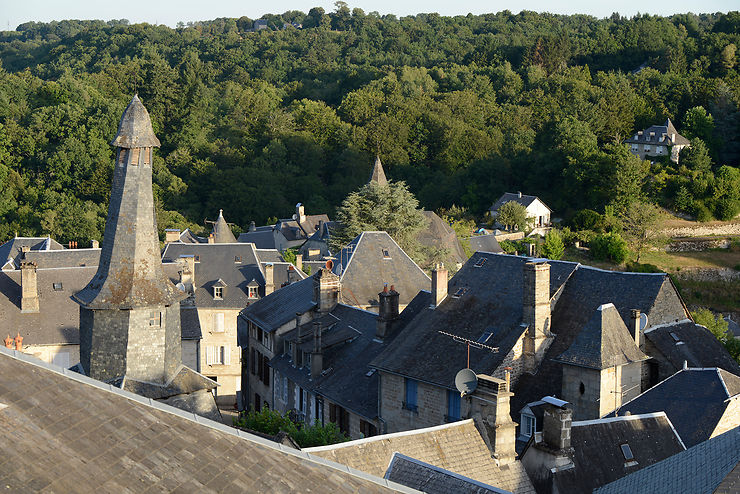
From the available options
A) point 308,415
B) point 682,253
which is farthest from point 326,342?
point 682,253

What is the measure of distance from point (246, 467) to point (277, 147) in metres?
81.6

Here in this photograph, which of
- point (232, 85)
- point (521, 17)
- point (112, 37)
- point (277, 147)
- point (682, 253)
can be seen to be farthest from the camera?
point (521, 17)

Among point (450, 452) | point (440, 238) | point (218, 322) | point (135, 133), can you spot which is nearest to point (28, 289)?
point (218, 322)

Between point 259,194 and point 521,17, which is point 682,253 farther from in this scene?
point 521,17

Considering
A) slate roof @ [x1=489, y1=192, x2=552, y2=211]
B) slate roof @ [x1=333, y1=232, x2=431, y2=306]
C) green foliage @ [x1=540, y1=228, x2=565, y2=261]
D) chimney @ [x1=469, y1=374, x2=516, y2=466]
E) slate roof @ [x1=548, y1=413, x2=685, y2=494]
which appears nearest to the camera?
chimney @ [x1=469, y1=374, x2=516, y2=466]

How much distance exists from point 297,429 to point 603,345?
731cm

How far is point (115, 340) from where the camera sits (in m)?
20.2

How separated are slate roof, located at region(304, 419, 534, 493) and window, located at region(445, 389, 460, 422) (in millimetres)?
6324

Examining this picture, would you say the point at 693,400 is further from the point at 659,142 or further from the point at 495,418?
the point at 659,142

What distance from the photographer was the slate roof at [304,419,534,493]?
15.3 m

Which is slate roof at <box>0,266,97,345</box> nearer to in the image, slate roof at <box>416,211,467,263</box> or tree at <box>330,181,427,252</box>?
tree at <box>330,181,427,252</box>

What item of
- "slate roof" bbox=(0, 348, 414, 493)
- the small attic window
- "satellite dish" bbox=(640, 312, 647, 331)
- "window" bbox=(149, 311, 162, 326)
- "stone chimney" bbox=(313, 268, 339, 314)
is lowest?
"stone chimney" bbox=(313, 268, 339, 314)

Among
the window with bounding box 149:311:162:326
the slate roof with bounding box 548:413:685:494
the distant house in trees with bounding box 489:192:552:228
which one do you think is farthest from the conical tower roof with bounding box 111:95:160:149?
the distant house in trees with bounding box 489:192:552:228

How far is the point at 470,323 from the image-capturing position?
956 inches
